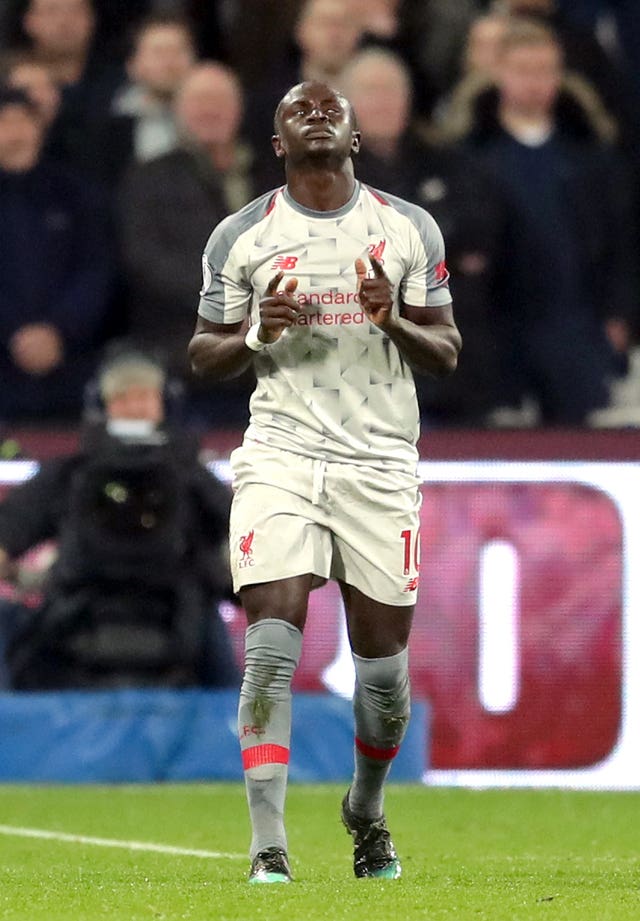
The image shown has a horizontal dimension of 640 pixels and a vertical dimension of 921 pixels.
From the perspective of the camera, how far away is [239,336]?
605 cm

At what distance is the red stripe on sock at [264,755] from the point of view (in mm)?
5770

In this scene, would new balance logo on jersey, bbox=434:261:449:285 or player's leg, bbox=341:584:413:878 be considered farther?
new balance logo on jersey, bbox=434:261:449:285

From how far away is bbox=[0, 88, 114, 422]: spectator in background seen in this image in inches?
465

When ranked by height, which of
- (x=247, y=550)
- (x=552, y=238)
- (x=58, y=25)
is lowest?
(x=247, y=550)

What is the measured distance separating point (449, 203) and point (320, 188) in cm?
593

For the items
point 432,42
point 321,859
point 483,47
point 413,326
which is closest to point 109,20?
point 432,42

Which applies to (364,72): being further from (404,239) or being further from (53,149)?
(404,239)

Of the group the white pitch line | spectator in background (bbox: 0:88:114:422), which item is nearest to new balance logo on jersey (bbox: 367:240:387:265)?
the white pitch line

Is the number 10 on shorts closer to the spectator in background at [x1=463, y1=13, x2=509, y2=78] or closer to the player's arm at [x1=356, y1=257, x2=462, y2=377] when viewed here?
the player's arm at [x1=356, y1=257, x2=462, y2=377]

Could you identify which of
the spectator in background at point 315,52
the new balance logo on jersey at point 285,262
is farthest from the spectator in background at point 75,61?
the new balance logo on jersey at point 285,262

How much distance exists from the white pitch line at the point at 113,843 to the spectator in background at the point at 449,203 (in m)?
4.18

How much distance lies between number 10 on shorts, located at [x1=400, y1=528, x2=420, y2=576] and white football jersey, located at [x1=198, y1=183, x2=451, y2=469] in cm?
20

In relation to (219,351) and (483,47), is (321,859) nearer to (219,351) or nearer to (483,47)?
(219,351)

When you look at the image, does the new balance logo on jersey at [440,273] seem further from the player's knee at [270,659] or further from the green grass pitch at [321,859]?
the green grass pitch at [321,859]
